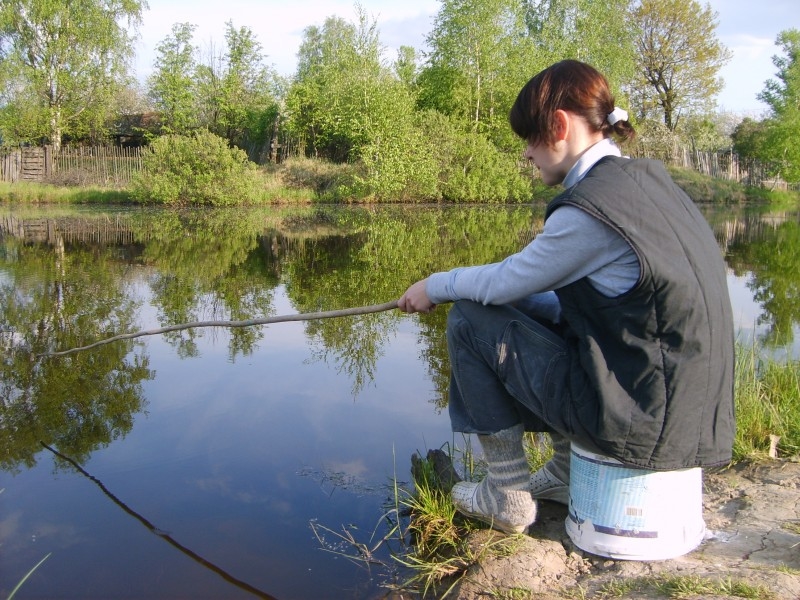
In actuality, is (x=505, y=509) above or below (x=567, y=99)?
below

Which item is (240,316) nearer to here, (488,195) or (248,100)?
(488,195)

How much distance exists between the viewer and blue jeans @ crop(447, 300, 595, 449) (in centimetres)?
213

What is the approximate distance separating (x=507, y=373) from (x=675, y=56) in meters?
35.6

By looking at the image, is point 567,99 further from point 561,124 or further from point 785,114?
point 785,114

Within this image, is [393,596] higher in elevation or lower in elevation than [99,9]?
lower

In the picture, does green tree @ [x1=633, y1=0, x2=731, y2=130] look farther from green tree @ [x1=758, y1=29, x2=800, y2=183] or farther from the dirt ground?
the dirt ground

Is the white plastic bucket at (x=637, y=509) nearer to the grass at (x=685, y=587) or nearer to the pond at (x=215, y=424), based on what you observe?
the grass at (x=685, y=587)

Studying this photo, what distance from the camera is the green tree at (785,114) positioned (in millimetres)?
30000

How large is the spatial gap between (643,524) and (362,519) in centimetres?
112

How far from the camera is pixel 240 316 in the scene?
604 cm

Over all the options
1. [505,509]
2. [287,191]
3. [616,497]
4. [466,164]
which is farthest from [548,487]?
[466,164]

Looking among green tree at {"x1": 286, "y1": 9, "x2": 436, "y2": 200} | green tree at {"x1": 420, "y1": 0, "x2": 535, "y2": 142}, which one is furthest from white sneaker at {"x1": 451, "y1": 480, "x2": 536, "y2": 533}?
green tree at {"x1": 420, "y1": 0, "x2": 535, "y2": 142}

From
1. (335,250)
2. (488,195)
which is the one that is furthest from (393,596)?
(488,195)

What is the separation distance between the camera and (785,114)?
31.4 metres
